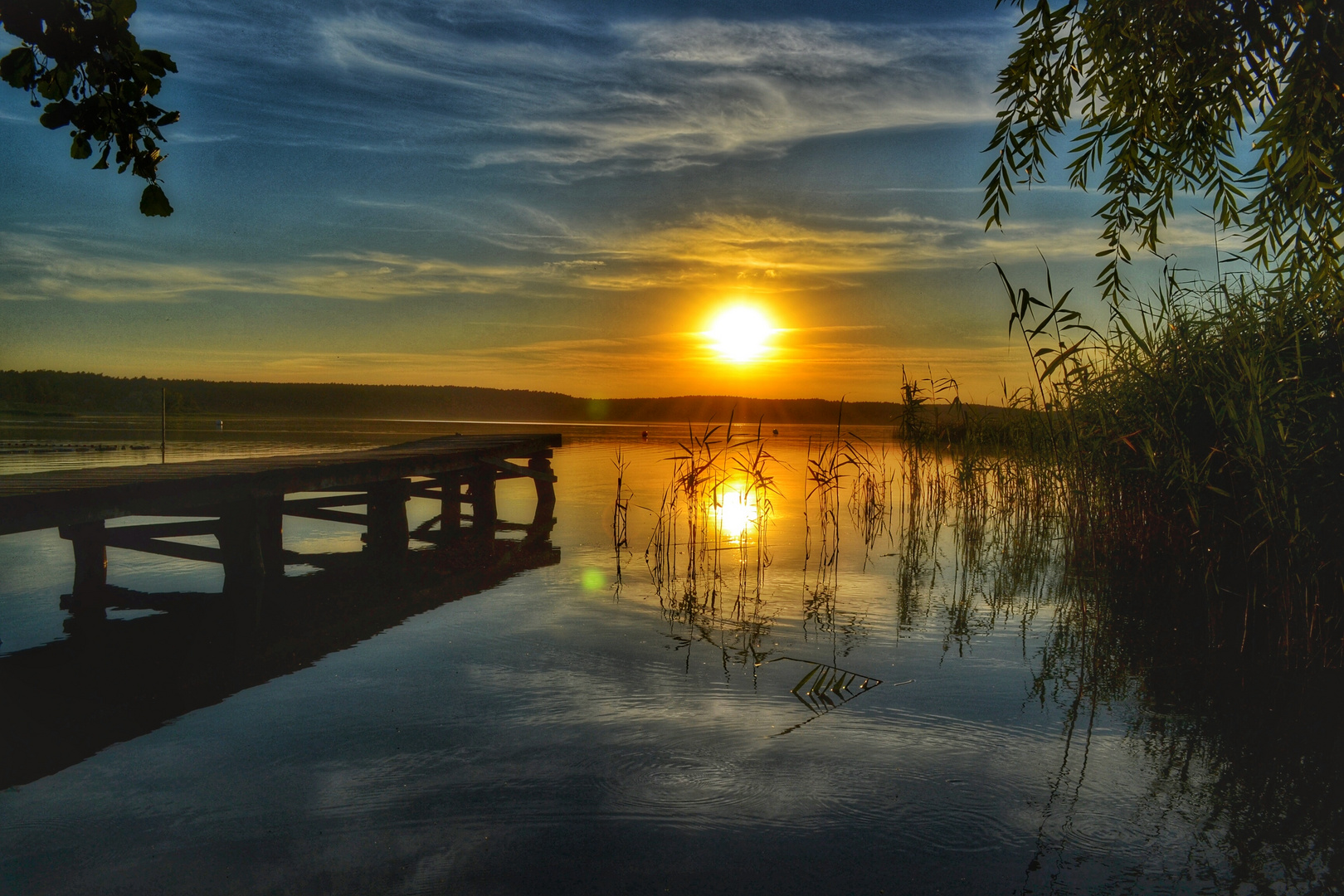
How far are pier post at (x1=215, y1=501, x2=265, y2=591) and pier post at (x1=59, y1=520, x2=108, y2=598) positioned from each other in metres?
0.88

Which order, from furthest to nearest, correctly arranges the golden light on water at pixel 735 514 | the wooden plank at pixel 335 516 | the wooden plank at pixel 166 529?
the golden light on water at pixel 735 514
the wooden plank at pixel 335 516
the wooden plank at pixel 166 529

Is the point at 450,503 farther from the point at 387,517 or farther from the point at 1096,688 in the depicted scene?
the point at 1096,688

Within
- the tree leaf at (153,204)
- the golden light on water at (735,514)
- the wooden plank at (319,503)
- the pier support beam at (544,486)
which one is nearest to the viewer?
the tree leaf at (153,204)

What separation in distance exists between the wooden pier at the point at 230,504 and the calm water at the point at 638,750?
1.67 feet

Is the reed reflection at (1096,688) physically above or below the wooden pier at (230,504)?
below

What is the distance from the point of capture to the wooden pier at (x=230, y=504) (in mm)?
5785

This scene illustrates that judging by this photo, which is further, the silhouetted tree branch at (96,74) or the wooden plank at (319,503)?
the wooden plank at (319,503)

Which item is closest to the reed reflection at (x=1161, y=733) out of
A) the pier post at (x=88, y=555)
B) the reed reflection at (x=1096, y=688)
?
the reed reflection at (x=1096, y=688)

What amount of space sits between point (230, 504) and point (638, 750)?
17.1ft

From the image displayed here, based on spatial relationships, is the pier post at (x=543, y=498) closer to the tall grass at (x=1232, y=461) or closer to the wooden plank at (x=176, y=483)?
the wooden plank at (x=176, y=483)

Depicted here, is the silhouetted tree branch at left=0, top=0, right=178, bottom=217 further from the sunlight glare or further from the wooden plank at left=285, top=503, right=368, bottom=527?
the sunlight glare

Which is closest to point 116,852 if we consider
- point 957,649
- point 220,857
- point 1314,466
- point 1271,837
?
point 220,857

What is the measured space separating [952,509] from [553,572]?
808 centimetres

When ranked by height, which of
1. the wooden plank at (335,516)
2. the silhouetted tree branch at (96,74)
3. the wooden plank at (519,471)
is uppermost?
the silhouetted tree branch at (96,74)
